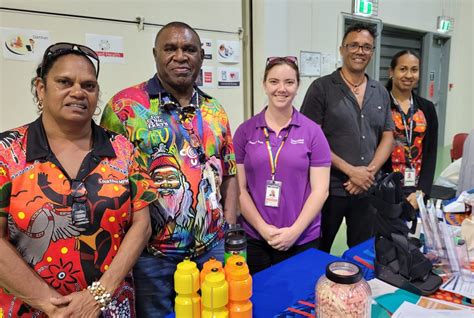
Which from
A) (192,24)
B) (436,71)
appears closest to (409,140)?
(192,24)

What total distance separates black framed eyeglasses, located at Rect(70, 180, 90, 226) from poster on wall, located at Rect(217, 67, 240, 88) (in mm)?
2459

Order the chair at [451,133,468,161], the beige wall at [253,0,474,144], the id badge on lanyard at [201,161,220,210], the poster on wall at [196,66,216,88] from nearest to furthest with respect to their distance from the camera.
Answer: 1. the id badge on lanyard at [201,161,220,210]
2. the poster on wall at [196,66,216,88]
3. the beige wall at [253,0,474,144]
4. the chair at [451,133,468,161]

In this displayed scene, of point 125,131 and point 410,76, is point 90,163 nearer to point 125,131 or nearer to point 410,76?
point 125,131

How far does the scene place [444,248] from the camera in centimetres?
132

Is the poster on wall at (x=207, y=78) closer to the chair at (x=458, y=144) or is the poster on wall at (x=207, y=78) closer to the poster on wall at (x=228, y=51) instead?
the poster on wall at (x=228, y=51)

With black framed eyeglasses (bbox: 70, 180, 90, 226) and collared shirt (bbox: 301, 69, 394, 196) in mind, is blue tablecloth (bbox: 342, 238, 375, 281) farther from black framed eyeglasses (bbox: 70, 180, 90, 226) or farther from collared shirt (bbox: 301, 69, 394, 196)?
black framed eyeglasses (bbox: 70, 180, 90, 226)

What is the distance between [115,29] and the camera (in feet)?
8.94

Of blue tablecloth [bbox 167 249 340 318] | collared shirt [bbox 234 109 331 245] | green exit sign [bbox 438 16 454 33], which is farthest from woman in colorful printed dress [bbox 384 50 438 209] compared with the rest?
green exit sign [bbox 438 16 454 33]

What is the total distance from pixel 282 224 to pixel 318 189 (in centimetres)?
24

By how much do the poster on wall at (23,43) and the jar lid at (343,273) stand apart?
208 centimetres

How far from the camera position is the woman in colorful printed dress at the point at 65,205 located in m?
1.08

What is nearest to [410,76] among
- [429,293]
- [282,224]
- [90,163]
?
[282,224]

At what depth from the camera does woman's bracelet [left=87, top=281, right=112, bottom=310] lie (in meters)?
1.14

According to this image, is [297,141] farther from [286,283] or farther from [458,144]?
[458,144]
